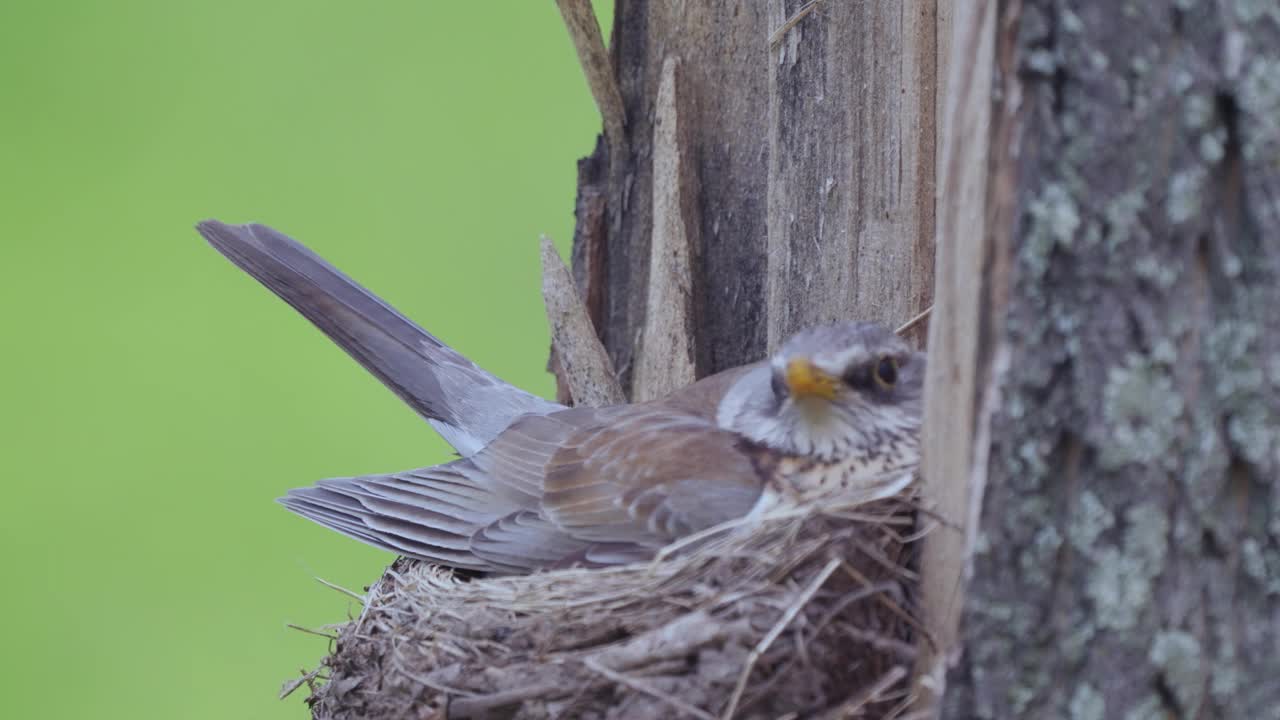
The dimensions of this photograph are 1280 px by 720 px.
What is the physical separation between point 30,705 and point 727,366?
3.59 meters

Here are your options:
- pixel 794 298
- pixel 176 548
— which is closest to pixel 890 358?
pixel 794 298

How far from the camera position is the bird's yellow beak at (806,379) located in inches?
107

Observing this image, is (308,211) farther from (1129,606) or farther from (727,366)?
(1129,606)

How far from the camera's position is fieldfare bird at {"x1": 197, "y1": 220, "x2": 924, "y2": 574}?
2801mm

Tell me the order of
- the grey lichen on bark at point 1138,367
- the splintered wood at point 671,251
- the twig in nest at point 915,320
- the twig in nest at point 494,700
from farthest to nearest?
the splintered wood at point 671,251, the twig in nest at point 915,320, the twig in nest at point 494,700, the grey lichen on bark at point 1138,367

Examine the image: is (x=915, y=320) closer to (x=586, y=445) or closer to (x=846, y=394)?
(x=846, y=394)

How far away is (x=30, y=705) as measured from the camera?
5.56 meters

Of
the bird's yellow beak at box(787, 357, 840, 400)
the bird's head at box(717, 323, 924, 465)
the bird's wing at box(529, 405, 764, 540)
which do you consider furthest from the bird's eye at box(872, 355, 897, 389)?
the bird's wing at box(529, 405, 764, 540)

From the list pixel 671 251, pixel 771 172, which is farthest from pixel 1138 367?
pixel 671 251

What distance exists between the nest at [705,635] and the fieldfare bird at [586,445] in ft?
0.51

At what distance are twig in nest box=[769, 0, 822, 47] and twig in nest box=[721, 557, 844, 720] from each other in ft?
5.07

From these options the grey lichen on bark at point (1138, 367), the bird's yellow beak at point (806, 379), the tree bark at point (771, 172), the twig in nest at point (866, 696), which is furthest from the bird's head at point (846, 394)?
the grey lichen on bark at point (1138, 367)

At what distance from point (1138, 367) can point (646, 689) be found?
39.1 inches

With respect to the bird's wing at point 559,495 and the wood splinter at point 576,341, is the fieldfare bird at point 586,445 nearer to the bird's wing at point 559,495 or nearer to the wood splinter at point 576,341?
the bird's wing at point 559,495
